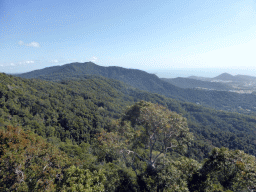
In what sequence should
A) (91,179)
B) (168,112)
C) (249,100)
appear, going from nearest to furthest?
(91,179) → (168,112) → (249,100)

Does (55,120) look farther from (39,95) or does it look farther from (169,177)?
(169,177)

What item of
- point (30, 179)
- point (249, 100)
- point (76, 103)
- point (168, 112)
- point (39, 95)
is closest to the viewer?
point (30, 179)

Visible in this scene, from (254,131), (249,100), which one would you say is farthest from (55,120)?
(249,100)

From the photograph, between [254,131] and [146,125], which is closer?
[146,125]

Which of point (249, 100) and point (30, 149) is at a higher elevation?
point (30, 149)

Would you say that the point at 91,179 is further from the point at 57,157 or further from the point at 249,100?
the point at 249,100

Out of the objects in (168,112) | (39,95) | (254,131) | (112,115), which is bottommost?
(254,131)

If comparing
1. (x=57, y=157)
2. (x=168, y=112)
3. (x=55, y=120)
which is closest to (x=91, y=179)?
(x=57, y=157)

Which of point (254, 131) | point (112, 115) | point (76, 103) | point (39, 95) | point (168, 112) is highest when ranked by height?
point (168, 112)

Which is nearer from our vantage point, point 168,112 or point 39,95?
point 168,112
